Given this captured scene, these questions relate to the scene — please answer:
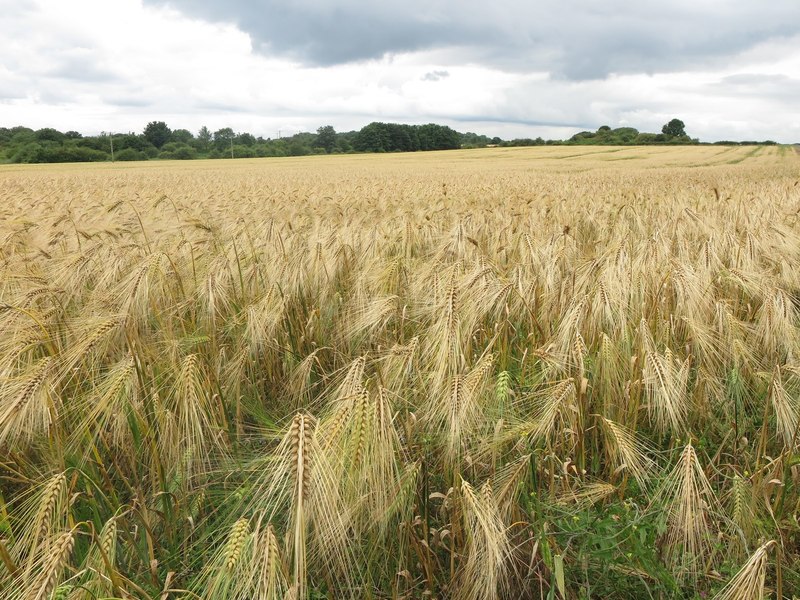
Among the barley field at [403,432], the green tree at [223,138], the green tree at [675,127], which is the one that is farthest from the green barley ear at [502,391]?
the green tree at [675,127]

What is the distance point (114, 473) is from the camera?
1.94 metres

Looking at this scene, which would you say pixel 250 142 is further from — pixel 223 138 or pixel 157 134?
pixel 157 134

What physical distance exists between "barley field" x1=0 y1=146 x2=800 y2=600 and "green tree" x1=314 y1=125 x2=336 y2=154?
8779cm

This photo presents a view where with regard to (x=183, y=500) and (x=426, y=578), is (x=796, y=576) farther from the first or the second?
(x=183, y=500)

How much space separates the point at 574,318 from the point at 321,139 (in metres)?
94.6

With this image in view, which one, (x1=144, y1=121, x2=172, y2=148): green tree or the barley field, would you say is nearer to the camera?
the barley field

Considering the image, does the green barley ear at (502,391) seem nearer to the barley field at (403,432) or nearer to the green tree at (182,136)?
the barley field at (403,432)

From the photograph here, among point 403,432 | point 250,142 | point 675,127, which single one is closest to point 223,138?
Result: point 250,142

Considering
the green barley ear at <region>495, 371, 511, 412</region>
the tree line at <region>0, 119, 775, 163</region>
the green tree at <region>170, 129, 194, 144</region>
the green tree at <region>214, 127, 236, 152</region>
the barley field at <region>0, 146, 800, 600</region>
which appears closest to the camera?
the barley field at <region>0, 146, 800, 600</region>

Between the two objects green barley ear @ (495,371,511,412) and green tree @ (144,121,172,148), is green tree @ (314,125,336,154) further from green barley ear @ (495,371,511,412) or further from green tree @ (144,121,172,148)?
green barley ear @ (495,371,511,412)

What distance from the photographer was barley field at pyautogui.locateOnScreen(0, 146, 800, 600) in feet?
4.13

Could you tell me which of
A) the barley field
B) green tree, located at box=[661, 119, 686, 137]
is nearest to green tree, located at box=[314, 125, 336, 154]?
green tree, located at box=[661, 119, 686, 137]

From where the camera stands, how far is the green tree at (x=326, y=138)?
8844 cm

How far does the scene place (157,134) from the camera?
89.4 metres
